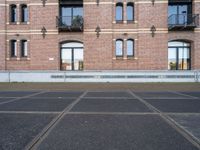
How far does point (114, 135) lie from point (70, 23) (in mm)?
19999

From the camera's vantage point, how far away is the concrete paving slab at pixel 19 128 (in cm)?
384

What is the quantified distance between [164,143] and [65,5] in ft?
73.4

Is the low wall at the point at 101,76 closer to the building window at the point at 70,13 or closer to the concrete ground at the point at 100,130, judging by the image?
the building window at the point at 70,13

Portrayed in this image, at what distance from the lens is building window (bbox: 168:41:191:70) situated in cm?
2330

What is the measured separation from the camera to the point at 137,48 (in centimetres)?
2291

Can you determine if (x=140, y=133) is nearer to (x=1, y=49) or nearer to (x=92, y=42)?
(x=92, y=42)

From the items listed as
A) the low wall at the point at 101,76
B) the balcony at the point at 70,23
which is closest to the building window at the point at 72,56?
the low wall at the point at 101,76

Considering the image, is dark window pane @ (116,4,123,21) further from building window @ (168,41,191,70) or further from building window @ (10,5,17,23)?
building window @ (10,5,17,23)

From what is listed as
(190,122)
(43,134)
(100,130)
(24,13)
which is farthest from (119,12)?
(43,134)

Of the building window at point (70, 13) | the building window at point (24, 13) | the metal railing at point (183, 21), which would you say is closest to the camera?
the metal railing at point (183, 21)

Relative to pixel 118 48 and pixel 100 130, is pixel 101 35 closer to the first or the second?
pixel 118 48

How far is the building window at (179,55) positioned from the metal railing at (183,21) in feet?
6.53

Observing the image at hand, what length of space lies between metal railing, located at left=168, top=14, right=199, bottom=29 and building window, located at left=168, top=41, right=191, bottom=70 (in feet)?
6.53

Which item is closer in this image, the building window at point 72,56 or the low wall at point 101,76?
the low wall at point 101,76
